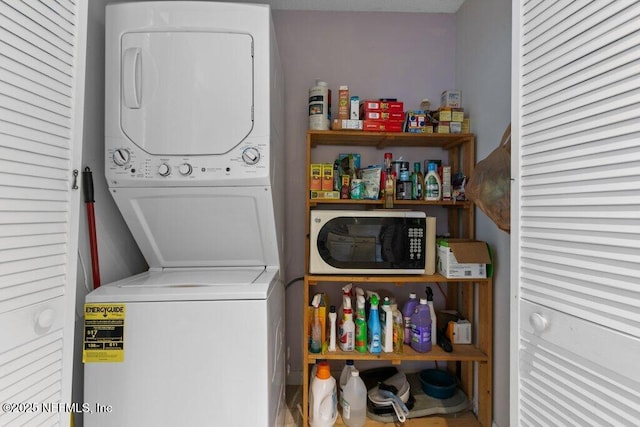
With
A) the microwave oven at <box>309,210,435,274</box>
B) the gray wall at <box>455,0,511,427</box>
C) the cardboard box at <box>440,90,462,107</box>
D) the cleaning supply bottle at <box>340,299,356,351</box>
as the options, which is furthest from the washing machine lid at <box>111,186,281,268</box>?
the cardboard box at <box>440,90,462,107</box>

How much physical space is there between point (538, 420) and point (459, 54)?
198cm

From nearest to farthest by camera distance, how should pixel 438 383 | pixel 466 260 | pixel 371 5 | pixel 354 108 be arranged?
pixel 466 260 < pixel 354 108 < pixel 438 383 < pixel 371 5

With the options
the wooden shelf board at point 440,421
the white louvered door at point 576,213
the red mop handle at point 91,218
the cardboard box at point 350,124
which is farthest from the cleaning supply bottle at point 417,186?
the red mop handle at point 91,218

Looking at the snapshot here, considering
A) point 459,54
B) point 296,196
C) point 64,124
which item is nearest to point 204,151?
point 64,124

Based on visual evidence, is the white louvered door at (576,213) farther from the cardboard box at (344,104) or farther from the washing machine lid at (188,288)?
the cardboard box at (344,104)

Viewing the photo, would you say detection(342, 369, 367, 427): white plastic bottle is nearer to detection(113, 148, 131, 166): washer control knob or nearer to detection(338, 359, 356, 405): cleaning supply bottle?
detection(338, 359, 356, 405): cleaning supply bottle

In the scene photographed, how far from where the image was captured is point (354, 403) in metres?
1.66

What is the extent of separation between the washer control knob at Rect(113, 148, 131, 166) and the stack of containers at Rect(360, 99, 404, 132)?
1.14 meters

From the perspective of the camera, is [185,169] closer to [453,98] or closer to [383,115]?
[383,115]

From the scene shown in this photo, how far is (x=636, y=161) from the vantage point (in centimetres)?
59

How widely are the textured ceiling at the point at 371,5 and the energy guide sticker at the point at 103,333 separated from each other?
1.83 m

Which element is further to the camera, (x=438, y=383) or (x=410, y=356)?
(x=438, y=383)

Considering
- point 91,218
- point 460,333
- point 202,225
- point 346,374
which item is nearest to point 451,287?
point 460,333

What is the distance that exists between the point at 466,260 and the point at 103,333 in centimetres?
154
